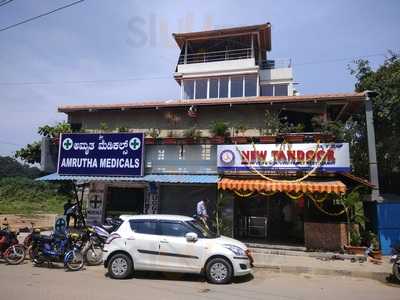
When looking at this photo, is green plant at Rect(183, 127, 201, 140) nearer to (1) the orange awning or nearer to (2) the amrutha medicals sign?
(2) the amrutha medicals sign

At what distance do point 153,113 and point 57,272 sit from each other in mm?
9287

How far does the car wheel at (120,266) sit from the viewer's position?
8.97 meters

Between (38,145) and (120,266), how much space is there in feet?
36.5

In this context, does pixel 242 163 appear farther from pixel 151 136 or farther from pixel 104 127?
pixel 104 127

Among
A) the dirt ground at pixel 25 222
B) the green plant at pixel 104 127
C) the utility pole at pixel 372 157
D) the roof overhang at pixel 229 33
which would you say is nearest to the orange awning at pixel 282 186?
the utility pole at pixel 372 157

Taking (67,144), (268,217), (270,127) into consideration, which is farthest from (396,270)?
(67,144)

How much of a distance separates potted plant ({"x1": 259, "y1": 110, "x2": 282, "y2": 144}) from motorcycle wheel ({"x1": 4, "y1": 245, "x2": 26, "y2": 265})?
922 centimetres

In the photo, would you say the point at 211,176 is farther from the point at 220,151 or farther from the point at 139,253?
the point at 139,253

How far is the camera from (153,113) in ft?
56.4

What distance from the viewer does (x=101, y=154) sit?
15.6 meters

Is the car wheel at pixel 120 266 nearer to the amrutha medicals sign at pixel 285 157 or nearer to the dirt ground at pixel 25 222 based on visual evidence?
the amrutha medicals sign at pixel 285 157

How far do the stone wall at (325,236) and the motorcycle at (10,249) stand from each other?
9601 mm

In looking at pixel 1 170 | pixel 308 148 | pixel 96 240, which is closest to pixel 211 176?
pixel 308 148

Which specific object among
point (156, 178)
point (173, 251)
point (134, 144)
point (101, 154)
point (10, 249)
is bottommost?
point (10, 249)
